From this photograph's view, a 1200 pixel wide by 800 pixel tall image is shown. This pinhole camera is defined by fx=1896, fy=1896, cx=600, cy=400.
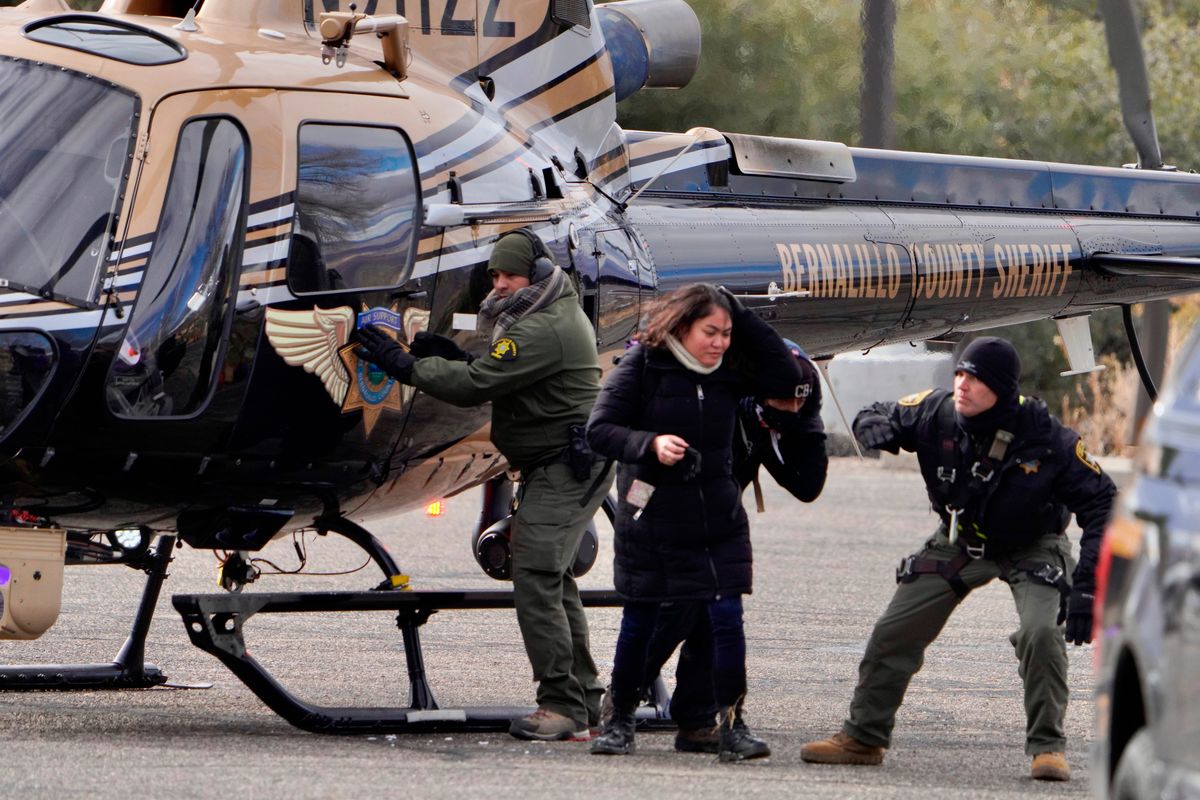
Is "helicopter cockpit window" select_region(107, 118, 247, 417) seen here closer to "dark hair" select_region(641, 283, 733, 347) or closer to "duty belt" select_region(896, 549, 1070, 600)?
"dark hair" select_region(641, 283, 733, 347)

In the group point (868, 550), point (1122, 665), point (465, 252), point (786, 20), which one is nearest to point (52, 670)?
point (465, 252)

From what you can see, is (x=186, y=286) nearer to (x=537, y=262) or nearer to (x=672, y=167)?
(x=537, y=262)

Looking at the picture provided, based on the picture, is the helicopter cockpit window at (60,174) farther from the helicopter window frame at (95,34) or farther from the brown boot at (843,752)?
the brown boot at (843,752)

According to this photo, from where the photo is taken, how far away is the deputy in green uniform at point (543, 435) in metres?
6.65

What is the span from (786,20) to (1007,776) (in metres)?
18.5

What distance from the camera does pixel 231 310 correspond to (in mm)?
Result: 6117

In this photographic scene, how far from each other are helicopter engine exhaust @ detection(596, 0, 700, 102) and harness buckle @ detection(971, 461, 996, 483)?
10.3 ft

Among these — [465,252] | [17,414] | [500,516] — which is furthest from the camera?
[500,516]

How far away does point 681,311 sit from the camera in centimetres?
630

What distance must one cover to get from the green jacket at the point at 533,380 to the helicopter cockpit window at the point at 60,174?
1167 millimetres

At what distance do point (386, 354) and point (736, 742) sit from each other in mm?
1765

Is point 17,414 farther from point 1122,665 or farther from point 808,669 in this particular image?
point 808,669

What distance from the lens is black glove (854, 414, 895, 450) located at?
21.2ft

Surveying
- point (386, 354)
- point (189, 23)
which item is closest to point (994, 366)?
point (386, 354)
